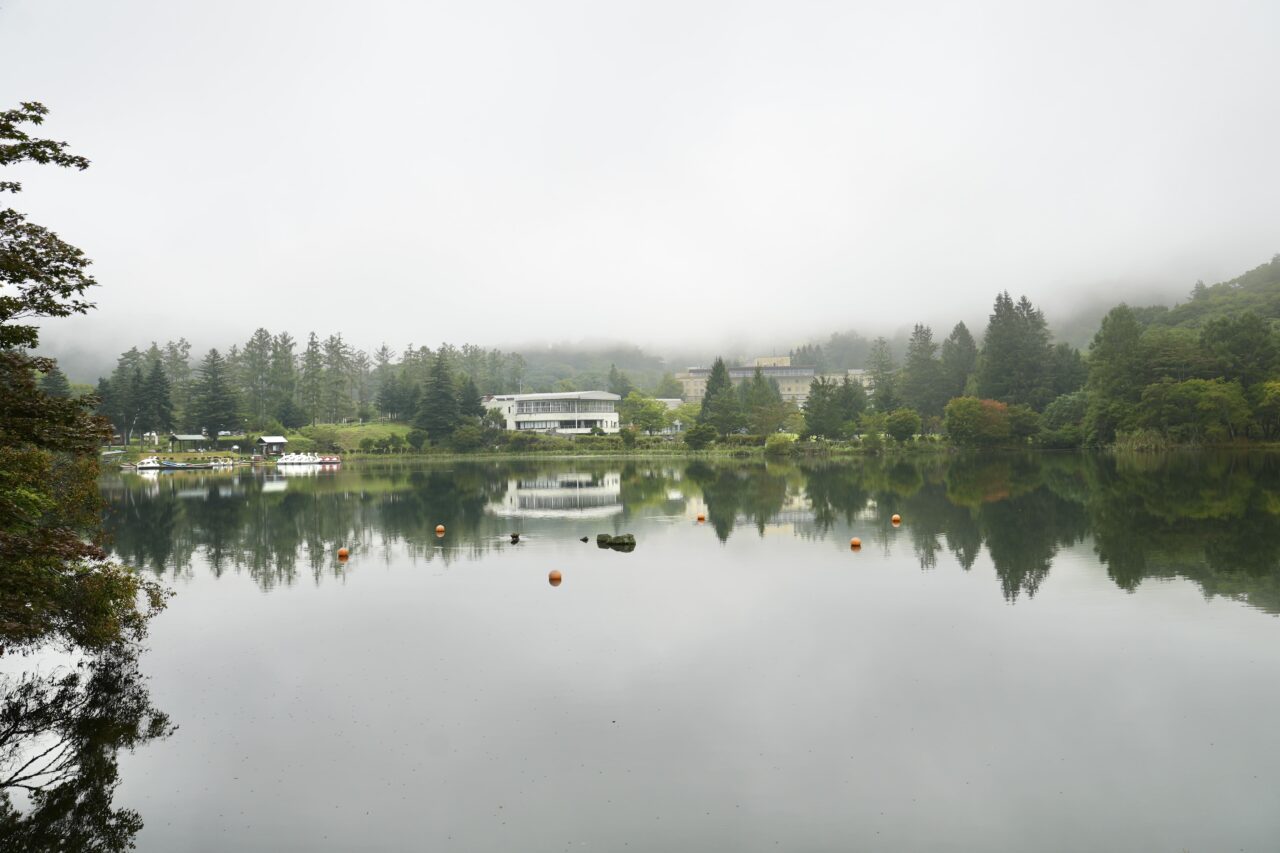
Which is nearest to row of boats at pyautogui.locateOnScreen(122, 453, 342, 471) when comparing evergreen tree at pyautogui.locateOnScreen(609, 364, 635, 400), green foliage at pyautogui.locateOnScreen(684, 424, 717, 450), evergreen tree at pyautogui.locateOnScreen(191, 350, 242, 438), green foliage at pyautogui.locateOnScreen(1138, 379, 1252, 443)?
evergreen tree at pyautogui.locateOnScreen(191, 350, 242, 438)

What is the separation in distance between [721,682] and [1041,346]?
88.8m

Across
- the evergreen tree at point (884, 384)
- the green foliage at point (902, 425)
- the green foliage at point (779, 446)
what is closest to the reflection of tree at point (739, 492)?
the green foliage at point (779, 446)

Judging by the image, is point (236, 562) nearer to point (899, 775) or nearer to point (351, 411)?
point (899, 775)

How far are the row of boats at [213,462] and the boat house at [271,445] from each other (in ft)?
19.0

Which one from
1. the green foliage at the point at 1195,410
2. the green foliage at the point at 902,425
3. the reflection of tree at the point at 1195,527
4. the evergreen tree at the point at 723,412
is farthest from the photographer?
the evergreen tree at the point at 723,412

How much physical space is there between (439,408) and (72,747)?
87.3 meters

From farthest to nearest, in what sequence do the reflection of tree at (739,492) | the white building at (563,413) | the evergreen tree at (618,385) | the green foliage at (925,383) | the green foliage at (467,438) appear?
the evergreen tree at (618,385), the white building at (563,413), the green foliage at (925,383), the green foliage at (467,438), the reflection of tree at (739,492)

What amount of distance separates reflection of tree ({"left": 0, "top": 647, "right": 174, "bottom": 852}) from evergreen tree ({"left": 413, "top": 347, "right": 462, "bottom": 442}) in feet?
270

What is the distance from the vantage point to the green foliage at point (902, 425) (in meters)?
83.5

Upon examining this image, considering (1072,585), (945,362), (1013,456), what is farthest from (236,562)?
(945,362)

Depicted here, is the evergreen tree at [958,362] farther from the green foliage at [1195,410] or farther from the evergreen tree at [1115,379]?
the green foliage at [1195,410]

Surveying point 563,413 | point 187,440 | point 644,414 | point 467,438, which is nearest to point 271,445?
point 187,440

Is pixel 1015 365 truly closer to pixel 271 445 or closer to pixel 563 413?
pixel 563 413

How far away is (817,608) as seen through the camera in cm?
1855
